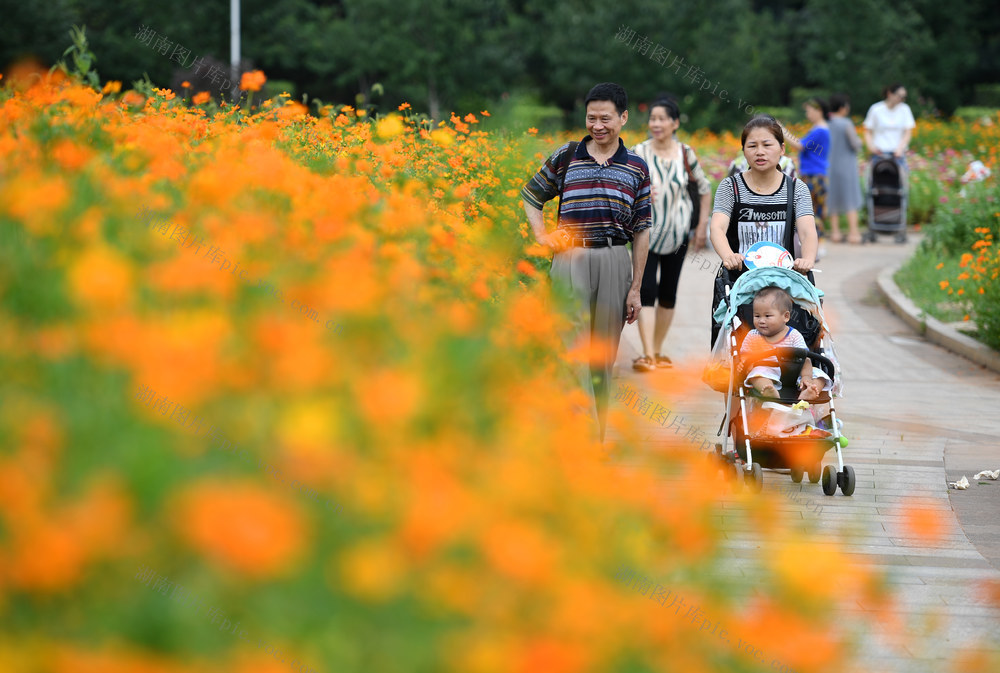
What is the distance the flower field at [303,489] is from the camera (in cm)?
178

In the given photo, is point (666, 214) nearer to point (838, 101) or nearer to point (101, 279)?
point (101, 279)

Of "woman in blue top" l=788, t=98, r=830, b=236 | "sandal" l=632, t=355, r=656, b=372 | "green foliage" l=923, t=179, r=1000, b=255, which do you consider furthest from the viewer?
"woman in blue top" l=788, t=98, r=830, b=236

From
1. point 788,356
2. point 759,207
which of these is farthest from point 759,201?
point 788,356

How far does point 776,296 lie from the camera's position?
6324 millimetres

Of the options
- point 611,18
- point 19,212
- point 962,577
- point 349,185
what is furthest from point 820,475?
point 611,18

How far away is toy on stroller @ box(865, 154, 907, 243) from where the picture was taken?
60.3 ft

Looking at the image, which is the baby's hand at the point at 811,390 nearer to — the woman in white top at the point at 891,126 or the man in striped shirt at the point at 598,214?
the man in striped shirt at the point at 598,214

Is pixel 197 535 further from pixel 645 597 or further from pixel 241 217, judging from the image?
pixel 241 217

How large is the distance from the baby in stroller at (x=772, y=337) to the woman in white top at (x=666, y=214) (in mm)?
2761

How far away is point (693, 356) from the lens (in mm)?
10156

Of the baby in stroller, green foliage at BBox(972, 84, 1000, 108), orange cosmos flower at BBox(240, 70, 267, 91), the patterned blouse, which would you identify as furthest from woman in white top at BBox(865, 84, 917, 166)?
green foliage at BBox(972, 84, 1000, 108)

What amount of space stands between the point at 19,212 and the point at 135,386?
2.98ft

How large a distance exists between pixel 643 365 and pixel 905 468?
2.98m

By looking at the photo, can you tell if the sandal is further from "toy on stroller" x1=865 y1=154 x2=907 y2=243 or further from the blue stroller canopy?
"toy on stroller" x1=865 y1=154 x2=907 y2=243
